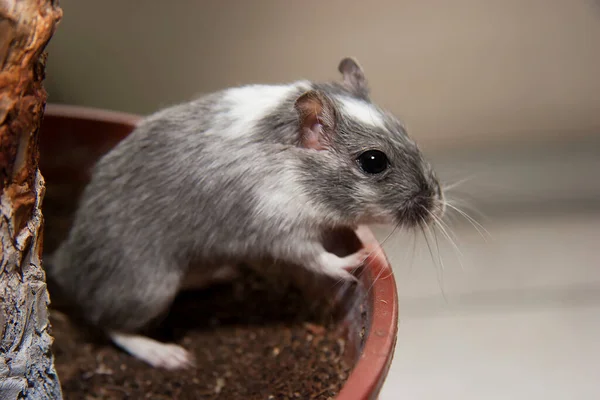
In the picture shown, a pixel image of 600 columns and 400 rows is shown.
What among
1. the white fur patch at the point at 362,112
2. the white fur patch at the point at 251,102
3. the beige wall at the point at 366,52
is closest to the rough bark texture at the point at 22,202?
the white fur patch at the point at 251,102

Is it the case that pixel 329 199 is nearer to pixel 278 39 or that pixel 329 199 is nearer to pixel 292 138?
pixel 292 138

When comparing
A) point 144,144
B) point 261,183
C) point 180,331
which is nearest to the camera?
point 261,183

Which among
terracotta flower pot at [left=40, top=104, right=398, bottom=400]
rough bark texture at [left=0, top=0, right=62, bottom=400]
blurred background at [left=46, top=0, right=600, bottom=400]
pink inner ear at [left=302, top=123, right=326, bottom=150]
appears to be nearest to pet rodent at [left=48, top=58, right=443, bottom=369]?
pink inner ear at [left=302, top=123, right=326, bottom=150]

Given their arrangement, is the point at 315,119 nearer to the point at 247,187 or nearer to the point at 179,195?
the point at 247,187

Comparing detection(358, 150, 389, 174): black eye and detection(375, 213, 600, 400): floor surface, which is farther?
detection(375, 213, 600, 400): floor surface

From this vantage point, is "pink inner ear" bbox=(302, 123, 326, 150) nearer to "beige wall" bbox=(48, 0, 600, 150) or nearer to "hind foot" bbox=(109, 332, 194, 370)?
"hind foot" bbox=(109, 332, 194, 370)

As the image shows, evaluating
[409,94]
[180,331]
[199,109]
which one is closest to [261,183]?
[199,109]
